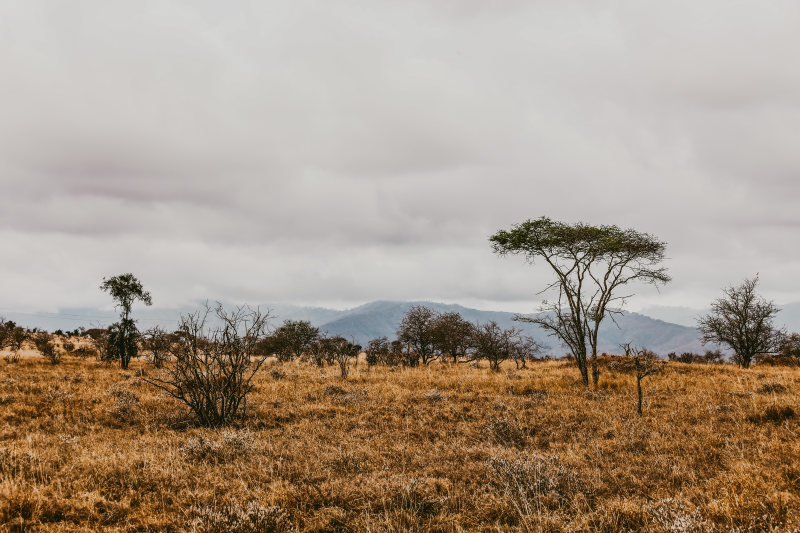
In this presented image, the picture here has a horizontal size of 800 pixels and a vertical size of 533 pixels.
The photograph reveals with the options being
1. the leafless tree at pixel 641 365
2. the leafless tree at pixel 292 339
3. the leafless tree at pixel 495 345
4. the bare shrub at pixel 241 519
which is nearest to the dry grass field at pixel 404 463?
the bare shrub at pixel 241 519

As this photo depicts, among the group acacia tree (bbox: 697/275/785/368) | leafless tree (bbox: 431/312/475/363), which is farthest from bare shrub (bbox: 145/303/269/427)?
acacia tree (bbox: 697/275/785/368)

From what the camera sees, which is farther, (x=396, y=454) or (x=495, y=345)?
(x=495, y=345)

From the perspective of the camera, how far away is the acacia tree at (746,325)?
34344mm

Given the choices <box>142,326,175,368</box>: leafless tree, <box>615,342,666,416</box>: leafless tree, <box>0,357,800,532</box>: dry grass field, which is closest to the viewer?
<box>0,357,800,532</box>: dry grass field

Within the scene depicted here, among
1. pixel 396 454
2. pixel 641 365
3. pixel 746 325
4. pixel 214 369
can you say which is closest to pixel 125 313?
pixel 214 369

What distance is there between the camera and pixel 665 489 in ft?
21.8

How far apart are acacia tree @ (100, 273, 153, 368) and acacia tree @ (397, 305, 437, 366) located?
72.9 ft

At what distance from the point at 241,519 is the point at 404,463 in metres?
3.57

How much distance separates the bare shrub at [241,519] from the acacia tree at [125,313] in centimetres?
2391

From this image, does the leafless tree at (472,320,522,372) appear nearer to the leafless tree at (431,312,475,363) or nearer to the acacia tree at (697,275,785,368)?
the leafless tree at (431,312,475,363)

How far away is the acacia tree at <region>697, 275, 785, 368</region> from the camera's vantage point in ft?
113

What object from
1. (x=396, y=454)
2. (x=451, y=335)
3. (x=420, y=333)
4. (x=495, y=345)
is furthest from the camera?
(x=420, y=333)

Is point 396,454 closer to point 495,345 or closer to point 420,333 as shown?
point 495,345

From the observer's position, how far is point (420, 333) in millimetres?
39375
